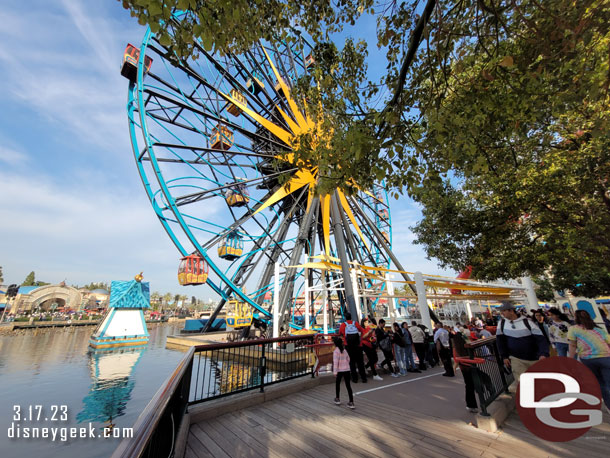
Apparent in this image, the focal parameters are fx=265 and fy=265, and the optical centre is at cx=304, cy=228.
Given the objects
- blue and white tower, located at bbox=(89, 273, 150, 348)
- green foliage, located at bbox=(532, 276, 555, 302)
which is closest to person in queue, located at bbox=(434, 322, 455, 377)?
blue and white tower, located at bbox=(89, 273, 150, 348)

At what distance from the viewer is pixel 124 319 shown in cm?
2186

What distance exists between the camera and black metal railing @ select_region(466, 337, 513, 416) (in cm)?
338

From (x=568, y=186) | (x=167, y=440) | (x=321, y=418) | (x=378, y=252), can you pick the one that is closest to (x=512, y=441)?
(x=321, y=418)

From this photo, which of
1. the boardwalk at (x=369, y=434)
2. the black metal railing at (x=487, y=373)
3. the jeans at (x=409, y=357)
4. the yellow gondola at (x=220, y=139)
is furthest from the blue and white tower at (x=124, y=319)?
the black metal railing at (x=487, y=373)

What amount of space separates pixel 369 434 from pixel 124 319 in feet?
81.2

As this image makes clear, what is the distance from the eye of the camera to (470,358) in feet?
11.6

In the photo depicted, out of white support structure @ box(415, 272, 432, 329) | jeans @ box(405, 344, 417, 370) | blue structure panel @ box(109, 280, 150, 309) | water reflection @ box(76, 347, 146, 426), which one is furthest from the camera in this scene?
blue structure panel @ box(109, 280, 150, 309)

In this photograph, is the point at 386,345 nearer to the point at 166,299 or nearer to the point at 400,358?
the point at 400,358

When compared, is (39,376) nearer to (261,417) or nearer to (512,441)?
(261,417)

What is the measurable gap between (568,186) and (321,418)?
360 inches

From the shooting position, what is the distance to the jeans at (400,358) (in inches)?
258

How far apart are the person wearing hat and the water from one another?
25.7 ft

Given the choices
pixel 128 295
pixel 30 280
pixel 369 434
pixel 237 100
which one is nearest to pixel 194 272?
pixel 237 100

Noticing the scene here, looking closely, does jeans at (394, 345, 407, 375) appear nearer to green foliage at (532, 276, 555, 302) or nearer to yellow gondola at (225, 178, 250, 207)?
yellow gondola at (225, 178, 250, 207)
